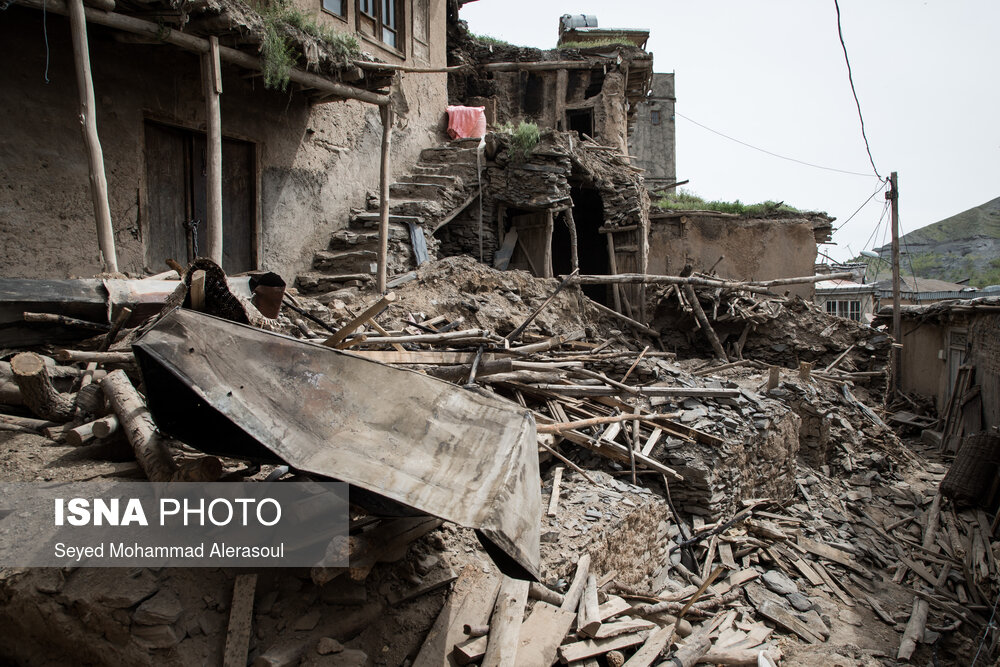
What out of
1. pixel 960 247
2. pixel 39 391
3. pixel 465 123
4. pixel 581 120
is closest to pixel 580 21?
pixel 581 120

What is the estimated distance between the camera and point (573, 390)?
695 cm

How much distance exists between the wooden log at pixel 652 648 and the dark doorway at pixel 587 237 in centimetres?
1305

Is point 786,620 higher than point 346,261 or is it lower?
lower

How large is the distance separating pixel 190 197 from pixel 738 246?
49.7 feet

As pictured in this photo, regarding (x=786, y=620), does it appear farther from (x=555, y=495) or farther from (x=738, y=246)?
(x=738, y=246)

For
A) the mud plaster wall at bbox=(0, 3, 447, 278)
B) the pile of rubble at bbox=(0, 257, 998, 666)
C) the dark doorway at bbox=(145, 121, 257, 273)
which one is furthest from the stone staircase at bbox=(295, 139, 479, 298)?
the dark doorway at bbox=(145, 121, 257, 273)

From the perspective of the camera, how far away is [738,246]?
18.0m

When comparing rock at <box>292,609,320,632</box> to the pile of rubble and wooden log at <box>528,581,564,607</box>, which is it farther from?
wooden log at <box>528,581,564,607</box>

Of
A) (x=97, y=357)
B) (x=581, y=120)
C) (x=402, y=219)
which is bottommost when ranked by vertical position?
(x=97, y=357)

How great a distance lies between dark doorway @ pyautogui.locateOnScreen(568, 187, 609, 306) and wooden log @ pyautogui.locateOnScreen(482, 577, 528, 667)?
13.4 meters

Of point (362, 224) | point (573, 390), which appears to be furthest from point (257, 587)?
point (362, 224)

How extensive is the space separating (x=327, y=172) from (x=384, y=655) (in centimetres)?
918

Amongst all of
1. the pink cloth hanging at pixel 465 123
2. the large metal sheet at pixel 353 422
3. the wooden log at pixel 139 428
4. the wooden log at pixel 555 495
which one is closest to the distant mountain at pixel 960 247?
the pink cloth hanging at pixel 465 123

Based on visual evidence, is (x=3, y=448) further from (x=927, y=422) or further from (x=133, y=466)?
(x=927, y=422)
